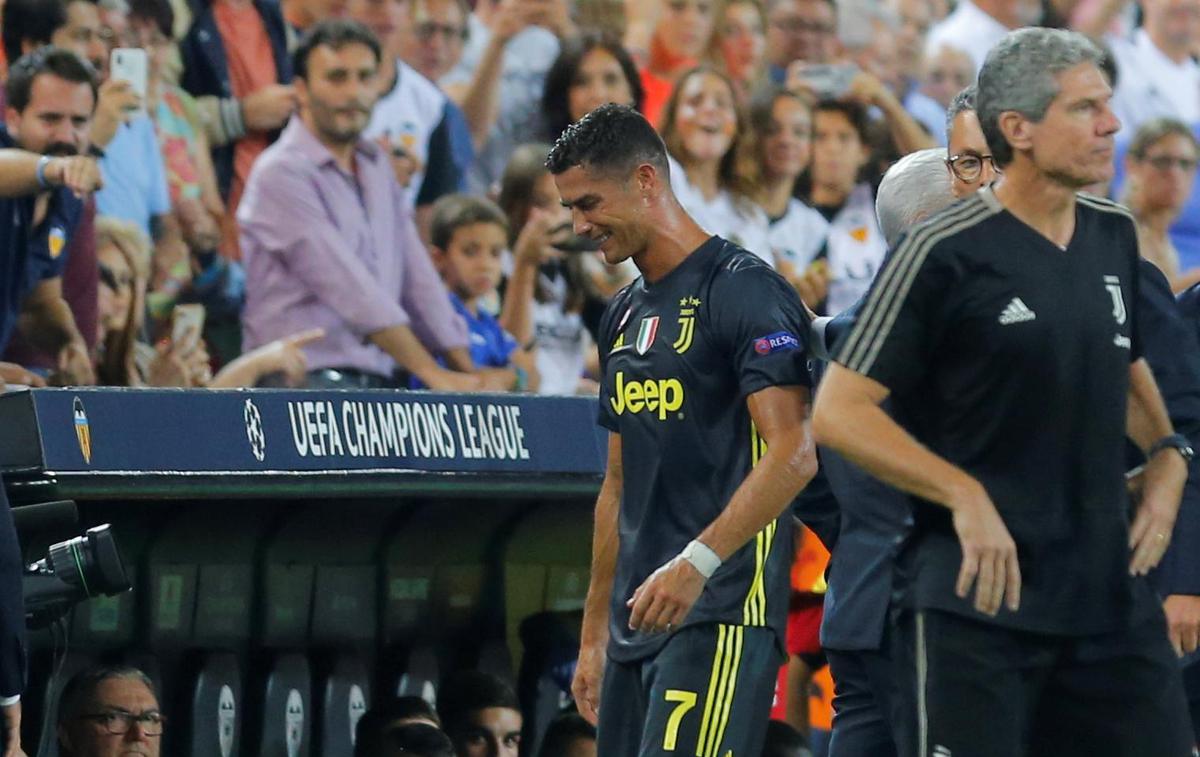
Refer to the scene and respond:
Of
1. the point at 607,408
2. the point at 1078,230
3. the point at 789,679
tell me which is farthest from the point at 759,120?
the point at 1078,230

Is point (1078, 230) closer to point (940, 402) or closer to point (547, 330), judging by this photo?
point (940, 402)

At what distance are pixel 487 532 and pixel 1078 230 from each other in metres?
4.83

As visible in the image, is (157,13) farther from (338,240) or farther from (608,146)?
(608,146)

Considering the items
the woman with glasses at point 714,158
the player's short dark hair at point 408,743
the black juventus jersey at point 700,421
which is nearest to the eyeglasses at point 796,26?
the woman with glasses at point 714,158

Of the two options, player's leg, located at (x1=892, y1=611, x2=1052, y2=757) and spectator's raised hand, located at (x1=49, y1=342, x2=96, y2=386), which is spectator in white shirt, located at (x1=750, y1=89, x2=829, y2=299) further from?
player's leg, located at (x1=892, y1=611, x2=1052, y2=757)

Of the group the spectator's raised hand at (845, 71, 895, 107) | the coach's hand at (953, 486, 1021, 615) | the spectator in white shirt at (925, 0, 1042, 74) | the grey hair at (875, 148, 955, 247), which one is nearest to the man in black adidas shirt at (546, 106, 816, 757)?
the grey hair at (875, 148, 955, 247)

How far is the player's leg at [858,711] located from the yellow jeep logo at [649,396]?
2.26ft

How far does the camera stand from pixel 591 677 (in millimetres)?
5902

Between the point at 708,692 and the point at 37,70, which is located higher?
the point at 37,70

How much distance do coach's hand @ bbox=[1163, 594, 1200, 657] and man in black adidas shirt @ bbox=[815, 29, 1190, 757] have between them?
36 centimetres

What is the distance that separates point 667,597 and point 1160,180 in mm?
8072

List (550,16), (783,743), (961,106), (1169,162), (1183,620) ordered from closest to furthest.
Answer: (1183,620) < (961,106) < (783,743) < (550,16) < (1169,162)

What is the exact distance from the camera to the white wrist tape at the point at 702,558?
17.2 ft

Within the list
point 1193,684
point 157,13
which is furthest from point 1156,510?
point 157,13
